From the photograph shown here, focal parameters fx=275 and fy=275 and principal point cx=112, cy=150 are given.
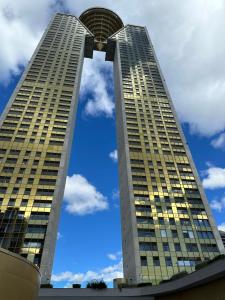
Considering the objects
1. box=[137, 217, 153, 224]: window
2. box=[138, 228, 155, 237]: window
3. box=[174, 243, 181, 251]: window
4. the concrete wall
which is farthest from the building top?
the concrete wall

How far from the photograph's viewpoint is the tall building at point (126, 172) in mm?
55406

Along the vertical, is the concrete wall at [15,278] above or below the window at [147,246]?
below

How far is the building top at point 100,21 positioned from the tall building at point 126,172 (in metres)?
45.5

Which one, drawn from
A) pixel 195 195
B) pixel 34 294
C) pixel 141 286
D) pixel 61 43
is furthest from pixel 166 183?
pixel 61 43

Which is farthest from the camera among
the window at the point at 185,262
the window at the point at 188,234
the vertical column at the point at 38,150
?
the window at the point at 188,234

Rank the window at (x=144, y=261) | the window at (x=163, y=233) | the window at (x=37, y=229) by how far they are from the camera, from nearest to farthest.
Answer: the window at (x=144, y=261) → the window at (x=37, y=229) → the window at (x=163, y=233)

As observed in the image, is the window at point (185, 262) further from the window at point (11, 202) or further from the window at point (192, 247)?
the window at point (11, 202)

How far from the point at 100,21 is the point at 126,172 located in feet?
352

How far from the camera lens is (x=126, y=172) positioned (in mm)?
70562

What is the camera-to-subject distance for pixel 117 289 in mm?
33875

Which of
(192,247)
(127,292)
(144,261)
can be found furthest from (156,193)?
(127,292)

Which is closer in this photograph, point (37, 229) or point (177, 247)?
point (37, 229)

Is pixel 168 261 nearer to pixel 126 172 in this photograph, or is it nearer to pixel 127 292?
pixel 127 292

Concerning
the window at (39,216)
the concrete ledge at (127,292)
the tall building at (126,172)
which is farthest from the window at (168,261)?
the window at (39,216)
